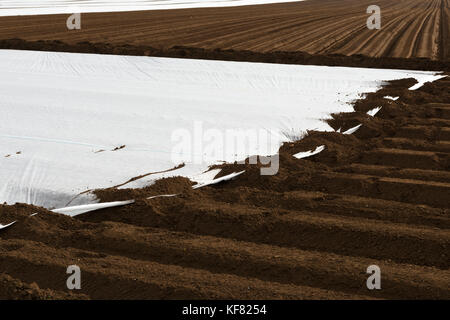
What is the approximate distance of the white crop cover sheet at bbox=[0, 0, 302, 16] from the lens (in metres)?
17.1

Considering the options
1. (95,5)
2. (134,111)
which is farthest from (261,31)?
(95,5)

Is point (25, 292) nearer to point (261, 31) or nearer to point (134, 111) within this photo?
point (134, 111)

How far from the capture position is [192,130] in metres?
4.64

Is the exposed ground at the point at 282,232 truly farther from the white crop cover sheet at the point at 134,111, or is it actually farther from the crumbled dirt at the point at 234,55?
the crumbled dirt at the point at 234,55

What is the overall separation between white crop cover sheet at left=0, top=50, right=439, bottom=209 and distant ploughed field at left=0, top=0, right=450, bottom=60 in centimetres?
208

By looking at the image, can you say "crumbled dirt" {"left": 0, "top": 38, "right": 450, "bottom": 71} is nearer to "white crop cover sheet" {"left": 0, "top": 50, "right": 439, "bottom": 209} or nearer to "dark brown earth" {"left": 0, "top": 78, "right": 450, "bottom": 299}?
"white crop cover sheet" {"left": 0, "top": 50, "right": 439, "bottom": 209}

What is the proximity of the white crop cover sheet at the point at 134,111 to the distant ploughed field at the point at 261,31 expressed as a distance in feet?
6.81

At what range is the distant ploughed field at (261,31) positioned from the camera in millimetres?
9906

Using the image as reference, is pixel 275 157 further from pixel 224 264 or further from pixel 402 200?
pixel 224 264

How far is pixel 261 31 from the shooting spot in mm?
12070

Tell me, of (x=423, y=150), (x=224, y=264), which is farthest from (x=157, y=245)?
(x=423, y=150)

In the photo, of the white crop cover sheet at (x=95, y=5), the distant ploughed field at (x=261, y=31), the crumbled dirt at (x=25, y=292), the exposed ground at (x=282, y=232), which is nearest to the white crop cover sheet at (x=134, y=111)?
the exposed ground at (x=282, y=232)

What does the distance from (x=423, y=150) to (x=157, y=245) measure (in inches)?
97.9

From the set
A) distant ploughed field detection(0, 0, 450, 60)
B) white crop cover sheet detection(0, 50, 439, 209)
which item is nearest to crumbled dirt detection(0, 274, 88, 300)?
white crop cover sheet detection(0, 50, 439, 209)
